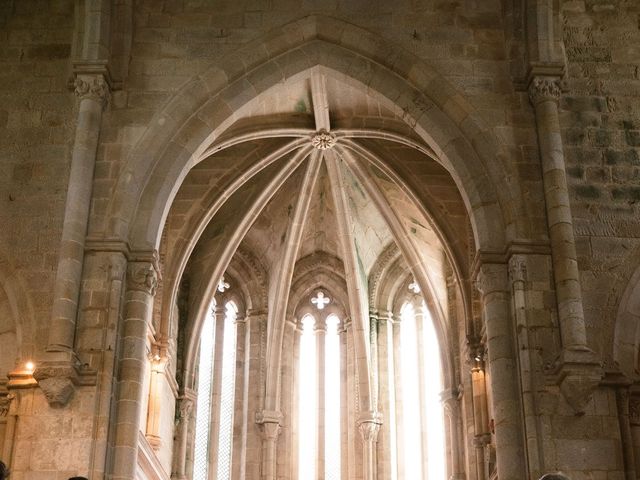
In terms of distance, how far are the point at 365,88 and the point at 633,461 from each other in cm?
652

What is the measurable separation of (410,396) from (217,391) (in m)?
4.04

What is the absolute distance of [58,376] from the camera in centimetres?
1366

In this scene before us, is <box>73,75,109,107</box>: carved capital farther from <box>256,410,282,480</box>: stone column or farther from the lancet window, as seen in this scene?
the lancet window

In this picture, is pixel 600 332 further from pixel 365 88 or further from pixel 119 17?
pixel 119 17

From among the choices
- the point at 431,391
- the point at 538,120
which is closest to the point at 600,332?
the point at 538,120

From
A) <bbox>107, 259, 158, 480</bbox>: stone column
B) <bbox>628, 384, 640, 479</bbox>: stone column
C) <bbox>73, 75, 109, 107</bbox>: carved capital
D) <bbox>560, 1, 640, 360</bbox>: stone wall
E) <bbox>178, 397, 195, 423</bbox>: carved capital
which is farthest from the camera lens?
<bbox>178, 397, 195, 423</bbox>: carved capital

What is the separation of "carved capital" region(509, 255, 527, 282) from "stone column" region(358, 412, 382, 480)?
8358 millimetres

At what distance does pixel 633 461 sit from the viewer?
14.0 meters

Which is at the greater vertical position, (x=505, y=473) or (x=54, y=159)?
(x=54, y=159)

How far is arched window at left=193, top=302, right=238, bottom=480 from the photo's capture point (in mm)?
22609

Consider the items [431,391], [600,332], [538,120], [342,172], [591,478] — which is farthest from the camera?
[431,391]

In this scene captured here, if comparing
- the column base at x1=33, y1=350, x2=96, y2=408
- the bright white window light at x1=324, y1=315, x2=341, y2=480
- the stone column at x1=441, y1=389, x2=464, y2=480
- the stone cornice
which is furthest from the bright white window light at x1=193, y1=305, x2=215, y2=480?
the stone cornice

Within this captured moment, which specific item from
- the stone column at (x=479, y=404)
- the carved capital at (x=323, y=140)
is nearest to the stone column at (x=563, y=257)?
the stone column at (x=479, y=404)

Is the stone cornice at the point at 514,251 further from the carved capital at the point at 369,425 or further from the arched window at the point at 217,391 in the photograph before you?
the arched window at the point at 217,391
